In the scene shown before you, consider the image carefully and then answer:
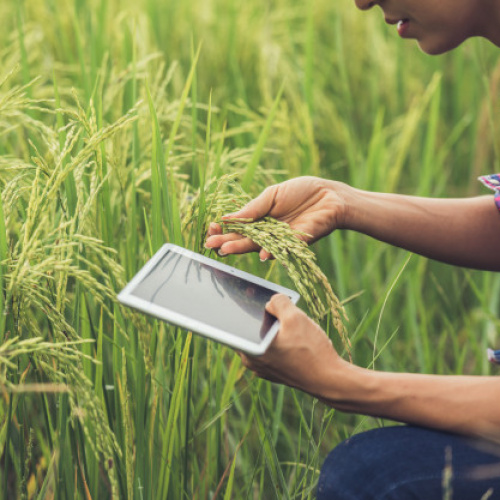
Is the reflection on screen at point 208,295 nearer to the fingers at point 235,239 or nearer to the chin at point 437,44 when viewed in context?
the fingers at point 235,239

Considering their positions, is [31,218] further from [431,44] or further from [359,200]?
[431,44]

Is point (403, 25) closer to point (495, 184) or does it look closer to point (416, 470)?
point (495, 184)

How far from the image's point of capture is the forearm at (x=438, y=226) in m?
1.82

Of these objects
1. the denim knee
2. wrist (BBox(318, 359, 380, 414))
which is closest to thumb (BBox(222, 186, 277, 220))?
wrist (BBox(318, 359, 380, 414))

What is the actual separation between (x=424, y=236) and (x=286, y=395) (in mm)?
732

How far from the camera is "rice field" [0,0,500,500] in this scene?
1.43 m

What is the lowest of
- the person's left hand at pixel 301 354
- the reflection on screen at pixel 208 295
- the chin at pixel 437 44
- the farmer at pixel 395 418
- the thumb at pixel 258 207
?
the farmer at pixel 395 418

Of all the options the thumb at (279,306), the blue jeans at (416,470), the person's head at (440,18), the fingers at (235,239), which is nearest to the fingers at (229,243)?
the fingers at (235,239)

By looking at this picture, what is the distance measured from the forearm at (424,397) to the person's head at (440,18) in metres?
0.78

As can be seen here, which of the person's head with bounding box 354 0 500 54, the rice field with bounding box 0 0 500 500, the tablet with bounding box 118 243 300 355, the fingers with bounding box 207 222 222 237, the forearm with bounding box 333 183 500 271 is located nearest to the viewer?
the tablet with bounding box 118 243 300 355

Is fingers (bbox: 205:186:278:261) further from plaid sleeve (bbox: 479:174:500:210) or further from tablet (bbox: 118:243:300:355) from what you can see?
plaid sleeve (bbox: 479:174:500:210)

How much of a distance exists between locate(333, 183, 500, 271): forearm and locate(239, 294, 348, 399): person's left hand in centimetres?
51

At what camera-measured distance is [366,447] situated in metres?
1.39

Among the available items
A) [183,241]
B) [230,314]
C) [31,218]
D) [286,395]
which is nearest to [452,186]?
[286,395]
